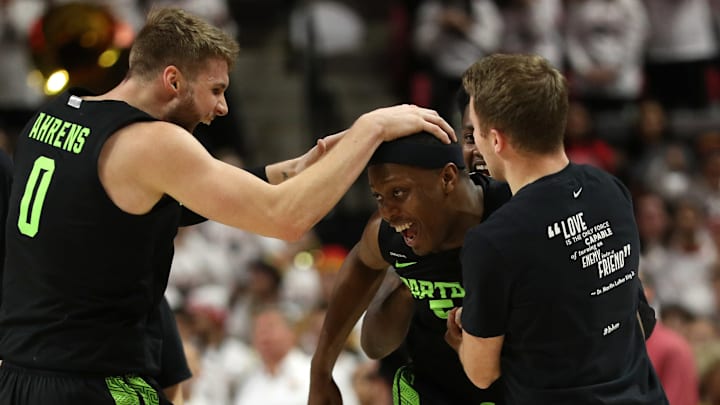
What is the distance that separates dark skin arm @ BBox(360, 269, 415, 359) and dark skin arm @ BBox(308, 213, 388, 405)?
67 mm

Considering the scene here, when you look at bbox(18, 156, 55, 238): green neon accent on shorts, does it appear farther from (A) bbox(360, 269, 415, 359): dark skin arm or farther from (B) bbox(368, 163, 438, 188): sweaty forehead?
(A) bbox(360, 269, 415, 359): dark skin arm

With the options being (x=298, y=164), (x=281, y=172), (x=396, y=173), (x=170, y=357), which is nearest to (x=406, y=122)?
(x=396, y=173)

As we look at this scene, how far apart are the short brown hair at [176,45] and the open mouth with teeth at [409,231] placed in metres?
0.88

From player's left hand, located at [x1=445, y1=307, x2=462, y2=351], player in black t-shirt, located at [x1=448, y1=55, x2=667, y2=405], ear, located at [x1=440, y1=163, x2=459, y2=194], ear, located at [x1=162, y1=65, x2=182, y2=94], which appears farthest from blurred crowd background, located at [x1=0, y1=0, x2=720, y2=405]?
player in black t-shirt, located at [x1=448, y1=55, x2=667, y2=405]

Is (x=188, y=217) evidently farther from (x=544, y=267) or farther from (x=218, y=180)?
(x=544, y=267)

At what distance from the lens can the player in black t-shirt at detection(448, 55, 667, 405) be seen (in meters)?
3.68

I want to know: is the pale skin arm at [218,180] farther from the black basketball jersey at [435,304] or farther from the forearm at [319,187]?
the black basketball jersey at [435,304]

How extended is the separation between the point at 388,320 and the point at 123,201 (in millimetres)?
1302

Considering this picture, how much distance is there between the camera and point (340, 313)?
477 cm

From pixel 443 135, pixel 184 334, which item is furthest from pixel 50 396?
pixel 184 334

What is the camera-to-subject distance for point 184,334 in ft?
30.7

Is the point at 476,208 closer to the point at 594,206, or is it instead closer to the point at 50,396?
the point at 594,206

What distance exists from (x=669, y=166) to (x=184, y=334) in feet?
17.5

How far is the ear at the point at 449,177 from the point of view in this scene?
4.23m
